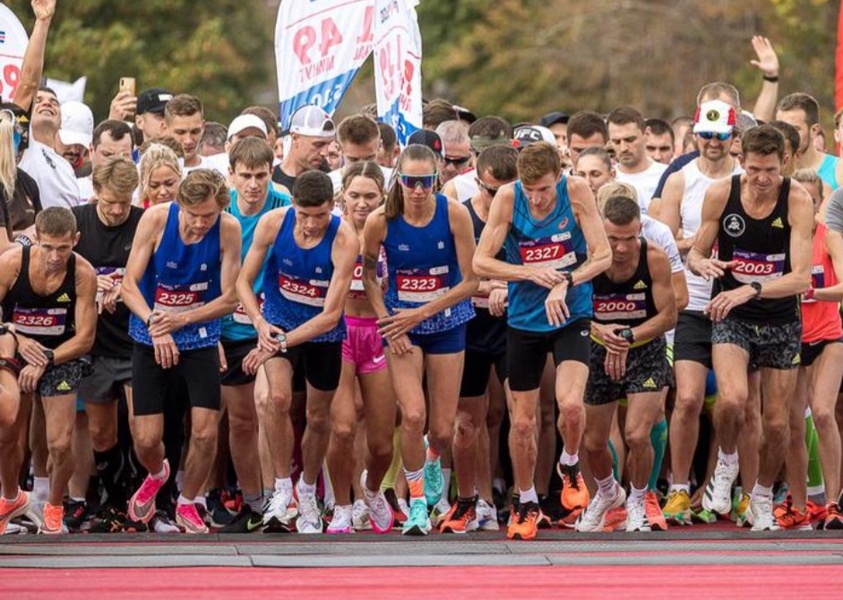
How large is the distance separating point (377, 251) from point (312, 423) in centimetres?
105

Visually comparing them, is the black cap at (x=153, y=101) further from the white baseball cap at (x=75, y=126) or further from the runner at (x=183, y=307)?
the runner at (x=183, y=307)

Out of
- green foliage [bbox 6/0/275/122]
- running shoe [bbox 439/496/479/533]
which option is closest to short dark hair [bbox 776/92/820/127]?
running shoe [bbox 439/496/479/533]

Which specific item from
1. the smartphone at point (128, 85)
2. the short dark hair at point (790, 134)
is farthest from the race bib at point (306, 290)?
the smartphone at point (128, 85)

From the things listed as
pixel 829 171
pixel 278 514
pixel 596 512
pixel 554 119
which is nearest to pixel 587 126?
pixel 829 171

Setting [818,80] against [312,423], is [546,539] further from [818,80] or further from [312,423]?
[818,80]

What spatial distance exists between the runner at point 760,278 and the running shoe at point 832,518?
12.5 inches

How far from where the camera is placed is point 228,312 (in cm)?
1243

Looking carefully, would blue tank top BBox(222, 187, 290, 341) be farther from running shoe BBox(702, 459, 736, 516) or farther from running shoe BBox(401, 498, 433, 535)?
running shoe BBox(702, 459, 736, 516)

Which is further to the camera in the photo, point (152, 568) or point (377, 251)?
point (377, 251)

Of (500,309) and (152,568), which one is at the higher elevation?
(500,309)

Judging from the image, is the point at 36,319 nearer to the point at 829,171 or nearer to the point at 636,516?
the point at 636,516

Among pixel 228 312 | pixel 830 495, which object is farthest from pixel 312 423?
pixel 830 495

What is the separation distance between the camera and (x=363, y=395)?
1267cm

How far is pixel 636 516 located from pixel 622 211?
1.76 meters
